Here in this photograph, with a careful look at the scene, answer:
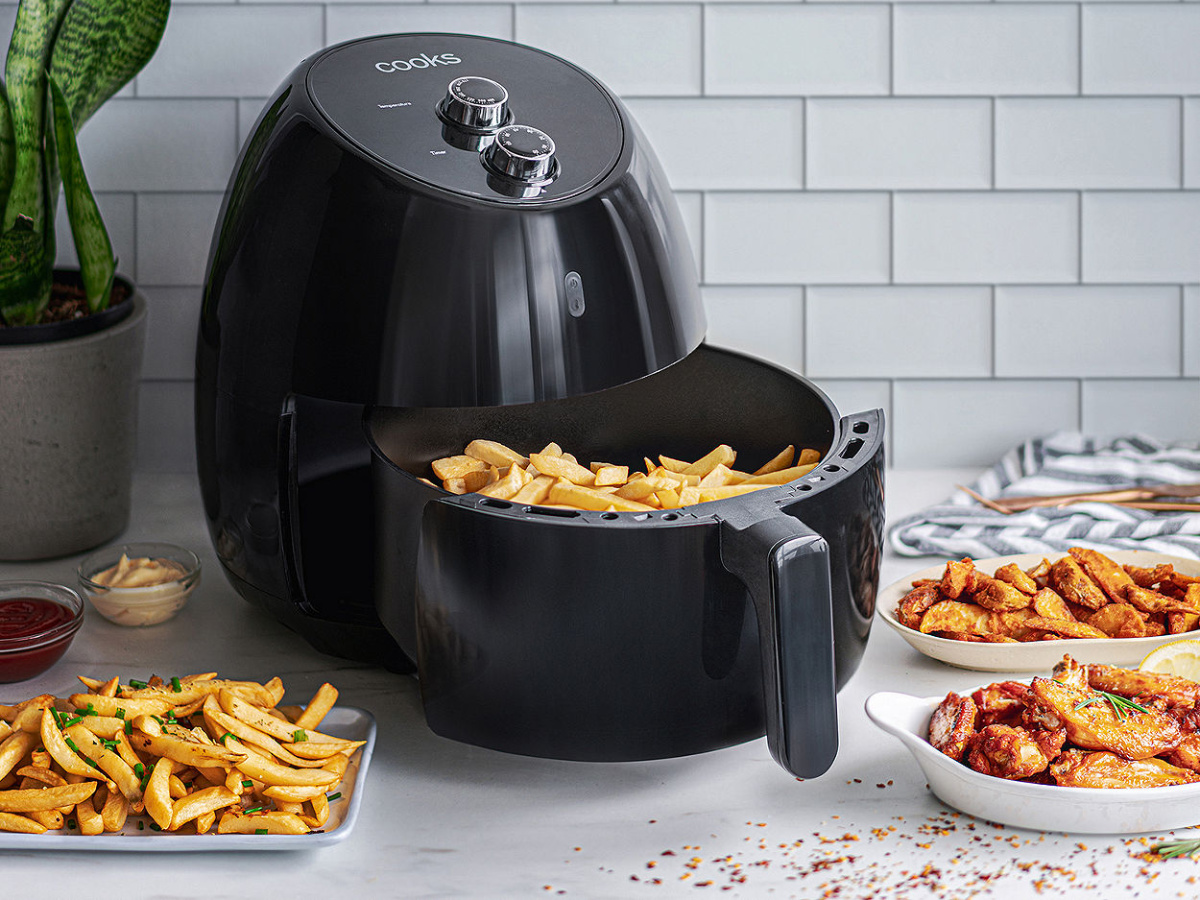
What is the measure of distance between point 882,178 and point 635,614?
0.77 m

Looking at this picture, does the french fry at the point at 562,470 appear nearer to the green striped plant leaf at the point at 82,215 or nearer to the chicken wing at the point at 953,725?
the chicken wing at the point at 953,725

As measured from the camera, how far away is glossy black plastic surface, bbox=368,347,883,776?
75 cm

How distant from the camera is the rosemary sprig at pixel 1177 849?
77cm

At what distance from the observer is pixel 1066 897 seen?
737mm

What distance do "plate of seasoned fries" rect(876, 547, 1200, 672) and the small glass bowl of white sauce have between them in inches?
21.8

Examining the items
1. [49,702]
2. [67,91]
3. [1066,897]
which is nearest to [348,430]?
[49,702]

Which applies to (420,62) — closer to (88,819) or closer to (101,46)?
(101,46)

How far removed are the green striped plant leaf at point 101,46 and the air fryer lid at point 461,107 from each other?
0.28 meters

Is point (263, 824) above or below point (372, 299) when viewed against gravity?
below

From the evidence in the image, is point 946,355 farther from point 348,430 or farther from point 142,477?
point 142,477

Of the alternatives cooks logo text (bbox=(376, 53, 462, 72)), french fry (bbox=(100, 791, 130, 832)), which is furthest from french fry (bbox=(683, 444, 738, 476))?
french fry (bbox=(100, 791, 130, 832))

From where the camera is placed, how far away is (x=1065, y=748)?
812 mm

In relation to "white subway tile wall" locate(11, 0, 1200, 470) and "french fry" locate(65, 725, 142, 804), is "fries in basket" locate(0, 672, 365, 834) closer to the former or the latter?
"french fry" locate(65, 725, 142, 804)

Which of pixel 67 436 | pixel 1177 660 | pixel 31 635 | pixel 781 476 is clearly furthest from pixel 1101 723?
pixel 67 436
